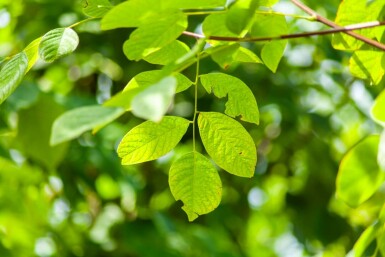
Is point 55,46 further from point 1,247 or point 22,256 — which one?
point 22,256

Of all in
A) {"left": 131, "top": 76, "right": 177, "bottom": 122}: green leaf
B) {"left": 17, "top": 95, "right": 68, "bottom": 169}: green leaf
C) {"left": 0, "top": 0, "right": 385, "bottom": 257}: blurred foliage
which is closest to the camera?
{"left": 131, "top": 76, "right": 177, "bottom": 122}: green leaf

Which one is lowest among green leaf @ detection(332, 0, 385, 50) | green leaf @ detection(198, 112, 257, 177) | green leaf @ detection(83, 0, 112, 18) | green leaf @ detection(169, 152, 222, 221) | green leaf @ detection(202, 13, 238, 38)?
green leaf @ detection(169, 152, 222, 221)

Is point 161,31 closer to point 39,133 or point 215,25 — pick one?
point 215,25

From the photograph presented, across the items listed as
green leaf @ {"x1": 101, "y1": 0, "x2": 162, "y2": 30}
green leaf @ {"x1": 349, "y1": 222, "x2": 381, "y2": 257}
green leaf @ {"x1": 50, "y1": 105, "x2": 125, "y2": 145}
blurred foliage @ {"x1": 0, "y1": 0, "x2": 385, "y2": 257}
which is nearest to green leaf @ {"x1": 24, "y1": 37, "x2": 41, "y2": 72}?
green leaf @ {"x1": 101, "y1": 0, "x2": 162, "y2": 30}

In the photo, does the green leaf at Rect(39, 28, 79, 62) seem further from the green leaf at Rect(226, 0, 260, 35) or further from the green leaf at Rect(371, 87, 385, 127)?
the green leaf at Rect(371, 87, 385, 127)

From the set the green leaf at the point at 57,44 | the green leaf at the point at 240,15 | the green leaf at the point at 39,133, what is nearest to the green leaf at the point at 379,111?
the green leaf at the point at 240,15

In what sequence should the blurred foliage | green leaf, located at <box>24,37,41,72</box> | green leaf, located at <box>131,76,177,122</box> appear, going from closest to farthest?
green leaf, located at <box>131,76,177,122</box> → green leaf, located at <box>24,37,41,72</box> → the blurred foliage

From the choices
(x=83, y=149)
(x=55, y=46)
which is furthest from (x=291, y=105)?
(x=55, y=46)

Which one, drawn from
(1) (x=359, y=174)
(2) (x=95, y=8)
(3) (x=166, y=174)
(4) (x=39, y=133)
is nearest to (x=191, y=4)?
(2) (x=95, y=8)
